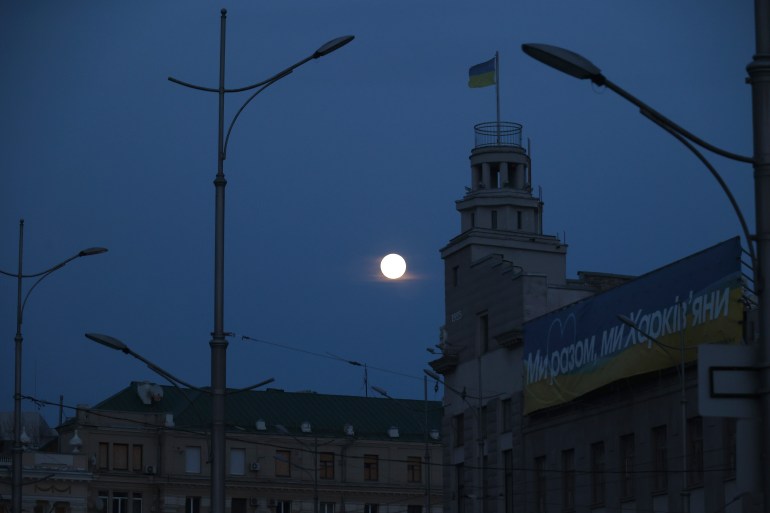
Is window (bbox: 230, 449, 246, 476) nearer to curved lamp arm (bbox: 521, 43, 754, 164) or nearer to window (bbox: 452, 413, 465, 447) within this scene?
window (bbox: 452, 413, 465, 447)

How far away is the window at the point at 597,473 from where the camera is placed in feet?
196

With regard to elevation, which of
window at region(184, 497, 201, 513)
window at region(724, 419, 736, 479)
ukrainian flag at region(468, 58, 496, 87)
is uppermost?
ukrainian flag at region(468, 58, 496, 87)

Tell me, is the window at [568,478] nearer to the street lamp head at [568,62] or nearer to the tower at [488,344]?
the tower at [488,344]

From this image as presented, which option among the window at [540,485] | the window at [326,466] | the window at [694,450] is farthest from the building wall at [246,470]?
the window at [694,450]

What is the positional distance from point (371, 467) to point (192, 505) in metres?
13.0

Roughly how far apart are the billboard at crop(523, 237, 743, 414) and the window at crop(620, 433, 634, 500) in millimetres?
2264

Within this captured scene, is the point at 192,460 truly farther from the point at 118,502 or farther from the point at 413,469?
the point at 413,469

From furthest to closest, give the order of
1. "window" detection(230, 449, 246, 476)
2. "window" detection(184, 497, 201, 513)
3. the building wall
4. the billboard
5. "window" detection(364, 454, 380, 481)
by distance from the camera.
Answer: "window" detection(364, 454, 380, 481), "window" detection(230, 449, 246, 476), "window" detection(184, 497, 201, 513), the building wall, the billboard

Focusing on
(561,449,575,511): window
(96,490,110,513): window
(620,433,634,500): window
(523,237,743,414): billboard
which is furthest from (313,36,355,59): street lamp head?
(96,490,110,513): window

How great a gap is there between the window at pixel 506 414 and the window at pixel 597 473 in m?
7.51

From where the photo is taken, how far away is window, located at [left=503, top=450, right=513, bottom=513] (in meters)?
66.9

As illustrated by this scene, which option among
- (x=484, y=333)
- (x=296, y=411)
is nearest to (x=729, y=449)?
(x=484, y=333)

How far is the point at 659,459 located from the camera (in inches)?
2189

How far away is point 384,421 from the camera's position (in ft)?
367
